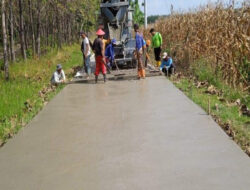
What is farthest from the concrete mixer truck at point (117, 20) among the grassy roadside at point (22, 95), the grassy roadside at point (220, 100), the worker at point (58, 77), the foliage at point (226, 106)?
the foliage at point (226, 106)

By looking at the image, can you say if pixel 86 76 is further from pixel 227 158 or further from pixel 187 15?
pixel 227 158

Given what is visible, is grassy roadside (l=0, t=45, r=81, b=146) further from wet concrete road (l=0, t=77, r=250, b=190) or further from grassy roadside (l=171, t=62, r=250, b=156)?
grassy roadside (l=171, t=62, r=250, b=156)

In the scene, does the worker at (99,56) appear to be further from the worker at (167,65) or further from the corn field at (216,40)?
the corn field at (216,40)

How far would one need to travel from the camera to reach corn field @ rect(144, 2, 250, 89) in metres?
11.8

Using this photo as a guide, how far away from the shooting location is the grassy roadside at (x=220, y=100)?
772 cm

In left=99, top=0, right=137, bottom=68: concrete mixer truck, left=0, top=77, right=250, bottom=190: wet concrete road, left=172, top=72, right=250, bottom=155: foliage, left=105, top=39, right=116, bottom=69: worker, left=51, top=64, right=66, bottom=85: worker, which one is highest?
left=99, top=0, right=137, bottom=68: concrete mixer truck

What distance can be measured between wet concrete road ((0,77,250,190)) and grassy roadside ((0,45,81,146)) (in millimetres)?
340

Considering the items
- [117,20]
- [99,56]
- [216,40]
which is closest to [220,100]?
[216,40]

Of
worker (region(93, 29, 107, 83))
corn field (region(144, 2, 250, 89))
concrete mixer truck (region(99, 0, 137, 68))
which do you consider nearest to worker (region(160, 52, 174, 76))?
corn field (region(144, 2, 250, 89))

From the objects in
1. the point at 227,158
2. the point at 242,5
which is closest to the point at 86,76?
the point at 242,5

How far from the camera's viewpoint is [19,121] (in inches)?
362

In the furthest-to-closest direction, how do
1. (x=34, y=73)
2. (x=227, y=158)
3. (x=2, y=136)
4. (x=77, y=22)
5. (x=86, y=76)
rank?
(x=77, y=22), (x=34, y=73), (x=86, y=76), (x=2, y=136), (x=227, y=158)

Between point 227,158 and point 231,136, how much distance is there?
4.53 ft

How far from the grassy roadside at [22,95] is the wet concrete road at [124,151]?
340 mm
